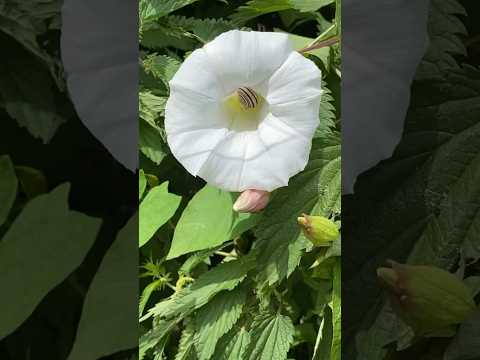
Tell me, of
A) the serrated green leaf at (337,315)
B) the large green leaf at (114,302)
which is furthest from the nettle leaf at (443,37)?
the large green leaf at (114,302)

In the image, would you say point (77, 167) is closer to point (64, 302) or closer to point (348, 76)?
point (64, 302)

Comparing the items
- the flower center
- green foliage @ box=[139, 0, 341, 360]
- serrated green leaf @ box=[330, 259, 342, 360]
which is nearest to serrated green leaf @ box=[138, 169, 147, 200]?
green foliage @ box=[139, 0, 341, 360]

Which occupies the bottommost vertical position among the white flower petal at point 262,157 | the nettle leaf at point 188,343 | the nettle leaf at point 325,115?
the nettle leaf at point 188,343

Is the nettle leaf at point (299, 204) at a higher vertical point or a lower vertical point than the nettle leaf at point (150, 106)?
lower

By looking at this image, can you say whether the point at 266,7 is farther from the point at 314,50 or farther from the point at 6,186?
the point at 6,186

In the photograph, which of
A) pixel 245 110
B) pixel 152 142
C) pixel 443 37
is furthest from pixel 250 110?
pixel 443 37

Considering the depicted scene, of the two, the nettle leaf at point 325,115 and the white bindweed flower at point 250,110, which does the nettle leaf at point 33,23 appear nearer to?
the white bindweed flower at point 250,110

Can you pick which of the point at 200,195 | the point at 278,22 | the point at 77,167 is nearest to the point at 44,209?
the point at 77,167

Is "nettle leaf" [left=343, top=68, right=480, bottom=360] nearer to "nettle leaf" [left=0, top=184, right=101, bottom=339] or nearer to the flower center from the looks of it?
the flower center
